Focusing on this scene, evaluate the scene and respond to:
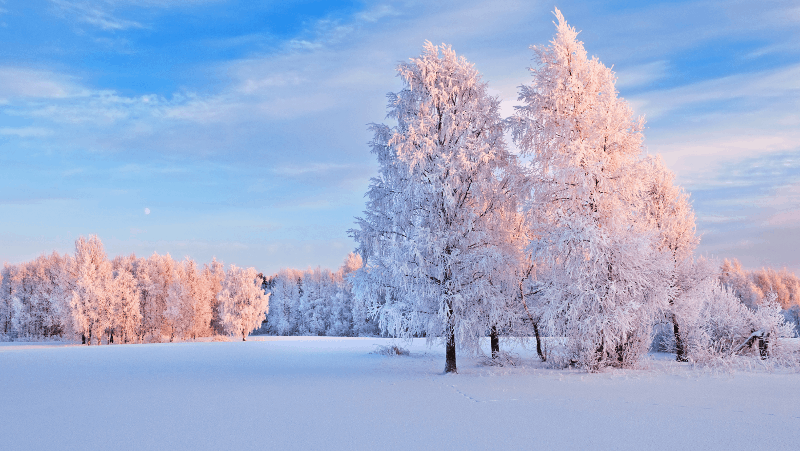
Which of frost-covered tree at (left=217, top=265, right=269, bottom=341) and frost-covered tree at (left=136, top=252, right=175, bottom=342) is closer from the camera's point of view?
frost-covered tree at (left=217, top=265, right=269, bottom=341)

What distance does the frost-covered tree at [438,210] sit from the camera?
14945 millimetres

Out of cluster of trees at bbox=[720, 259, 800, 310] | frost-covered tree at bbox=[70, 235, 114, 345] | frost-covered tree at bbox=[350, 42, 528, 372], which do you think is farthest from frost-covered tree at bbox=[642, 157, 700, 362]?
cluster of trees at bbox=[720, 259, 800, 310]

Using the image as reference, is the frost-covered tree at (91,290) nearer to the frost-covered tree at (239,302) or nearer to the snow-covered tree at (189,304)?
the snow-covered tree at (189,304)

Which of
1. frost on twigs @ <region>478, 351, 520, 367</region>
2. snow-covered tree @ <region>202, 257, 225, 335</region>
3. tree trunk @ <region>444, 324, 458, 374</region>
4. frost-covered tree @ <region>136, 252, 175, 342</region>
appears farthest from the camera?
snow-covered tree @ <region>202, 257, 225, 335</region>

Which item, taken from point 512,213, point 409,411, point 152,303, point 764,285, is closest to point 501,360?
point 512,213

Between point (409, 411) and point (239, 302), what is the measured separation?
171 ft

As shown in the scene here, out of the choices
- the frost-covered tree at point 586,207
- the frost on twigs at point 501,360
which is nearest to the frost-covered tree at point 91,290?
the frost on twigs at point 501,360

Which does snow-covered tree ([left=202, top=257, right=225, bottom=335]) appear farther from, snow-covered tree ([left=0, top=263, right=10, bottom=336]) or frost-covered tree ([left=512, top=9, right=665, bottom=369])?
frost-covered tree ([left=512, top=9, right=665, bottom=369])

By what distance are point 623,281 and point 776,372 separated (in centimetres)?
652

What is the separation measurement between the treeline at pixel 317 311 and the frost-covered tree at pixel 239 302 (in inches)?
733

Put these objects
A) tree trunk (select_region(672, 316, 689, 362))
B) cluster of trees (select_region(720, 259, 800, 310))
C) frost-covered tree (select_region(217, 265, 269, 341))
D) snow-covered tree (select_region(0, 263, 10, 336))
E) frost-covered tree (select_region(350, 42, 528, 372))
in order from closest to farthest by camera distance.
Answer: frost-covered tree (select_region(350, 42, 528, 372)), tree trunk (select_region(672, 316, 689, 362)), frost-covered tree (select_region(217, 265, 269, 341)), snow-covered tree (select_region(0, 263, 10, 336)), cluster of trees (select_region(720, 259, 800, 310))

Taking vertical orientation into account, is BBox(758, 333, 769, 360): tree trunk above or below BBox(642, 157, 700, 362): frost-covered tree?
below

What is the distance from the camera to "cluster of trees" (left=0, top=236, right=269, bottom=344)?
49.3 meters

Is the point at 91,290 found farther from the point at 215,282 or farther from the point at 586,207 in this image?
the point at 586,207
